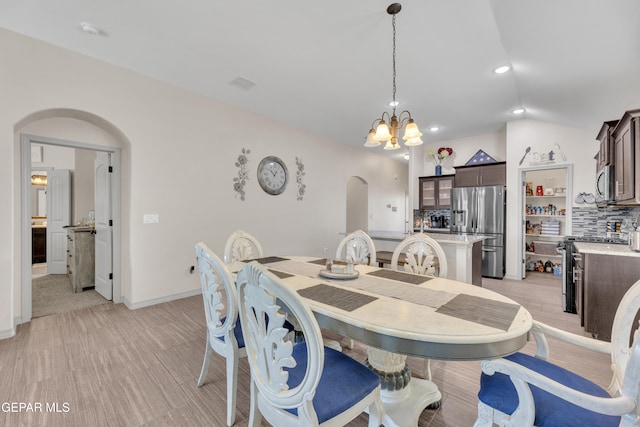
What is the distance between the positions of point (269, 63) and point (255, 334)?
2.99 meters

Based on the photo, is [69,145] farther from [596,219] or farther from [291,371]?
[596,219]

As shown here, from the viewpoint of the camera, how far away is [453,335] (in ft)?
3.52

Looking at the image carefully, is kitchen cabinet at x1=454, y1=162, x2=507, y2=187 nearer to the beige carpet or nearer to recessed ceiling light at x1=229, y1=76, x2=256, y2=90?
recessed ceiling light at x1=229, y1=76, x2=256, y2=90

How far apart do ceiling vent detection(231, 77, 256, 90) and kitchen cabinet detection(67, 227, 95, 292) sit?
3122 millimetres

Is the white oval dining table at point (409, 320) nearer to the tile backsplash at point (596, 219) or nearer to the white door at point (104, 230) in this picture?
the white door at point (104, 230)

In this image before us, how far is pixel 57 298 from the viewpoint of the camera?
381 centimetres

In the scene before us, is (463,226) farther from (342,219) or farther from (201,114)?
(201,114)

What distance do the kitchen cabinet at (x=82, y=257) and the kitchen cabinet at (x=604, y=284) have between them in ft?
20.2

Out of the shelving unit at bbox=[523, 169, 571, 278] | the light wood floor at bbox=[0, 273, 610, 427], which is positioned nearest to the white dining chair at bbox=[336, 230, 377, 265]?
the light wood floor at bbox=[0, 273, 610, 427]

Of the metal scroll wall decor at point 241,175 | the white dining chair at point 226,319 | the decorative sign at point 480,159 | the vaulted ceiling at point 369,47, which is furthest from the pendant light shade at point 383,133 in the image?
the decorative sign at point 480,159

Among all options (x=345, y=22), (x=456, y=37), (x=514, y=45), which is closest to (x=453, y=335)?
(x=345, y=22)

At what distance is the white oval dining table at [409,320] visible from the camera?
3.54 ft

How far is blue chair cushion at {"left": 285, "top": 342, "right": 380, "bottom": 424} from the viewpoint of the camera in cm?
113

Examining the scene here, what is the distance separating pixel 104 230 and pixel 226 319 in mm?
3157
